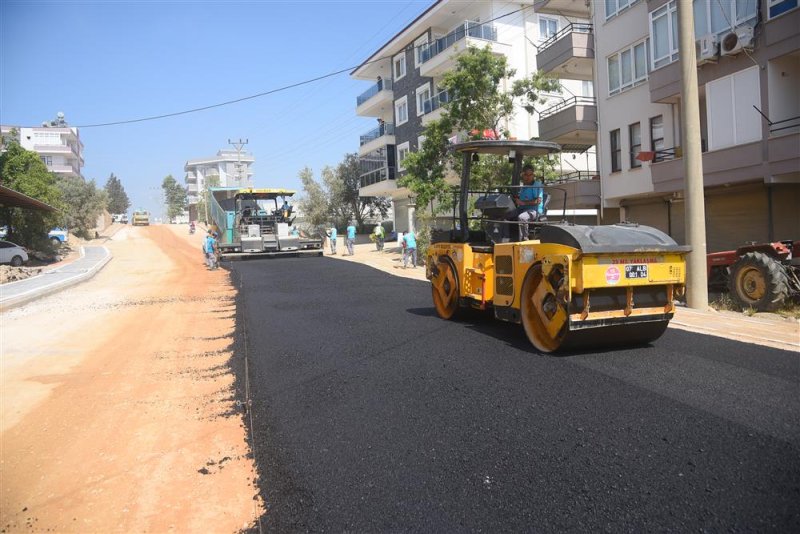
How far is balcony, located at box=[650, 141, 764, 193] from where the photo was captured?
1321 centimetres

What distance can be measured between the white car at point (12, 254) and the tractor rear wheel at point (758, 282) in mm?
26468

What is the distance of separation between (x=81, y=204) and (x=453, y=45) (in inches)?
1301

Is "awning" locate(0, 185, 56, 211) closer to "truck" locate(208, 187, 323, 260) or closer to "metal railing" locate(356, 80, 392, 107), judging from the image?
"truck" locate(208, 187, 323, 260)

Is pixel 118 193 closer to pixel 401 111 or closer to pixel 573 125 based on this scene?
pixel 401 111

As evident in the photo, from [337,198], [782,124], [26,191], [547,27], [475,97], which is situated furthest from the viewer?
[337,198]

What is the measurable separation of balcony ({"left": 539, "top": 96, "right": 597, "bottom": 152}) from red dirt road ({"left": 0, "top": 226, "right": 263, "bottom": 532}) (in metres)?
13.8

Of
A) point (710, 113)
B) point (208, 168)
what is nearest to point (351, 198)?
point (710, 113)

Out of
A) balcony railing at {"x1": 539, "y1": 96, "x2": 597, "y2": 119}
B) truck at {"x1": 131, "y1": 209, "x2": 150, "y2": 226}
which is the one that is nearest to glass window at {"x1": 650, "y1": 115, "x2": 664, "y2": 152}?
balcony railing at {"x1": 539, "y1": 96, "x2": 597, "y2": 119}

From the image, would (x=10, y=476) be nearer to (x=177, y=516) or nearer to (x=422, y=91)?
(x=177, y=516)

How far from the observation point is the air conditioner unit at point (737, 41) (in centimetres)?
1322

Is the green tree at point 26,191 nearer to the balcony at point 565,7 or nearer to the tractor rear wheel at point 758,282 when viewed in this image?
the balcony at point 565,7

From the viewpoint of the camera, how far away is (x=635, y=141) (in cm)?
1870

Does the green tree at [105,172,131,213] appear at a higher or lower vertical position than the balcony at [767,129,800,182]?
higher

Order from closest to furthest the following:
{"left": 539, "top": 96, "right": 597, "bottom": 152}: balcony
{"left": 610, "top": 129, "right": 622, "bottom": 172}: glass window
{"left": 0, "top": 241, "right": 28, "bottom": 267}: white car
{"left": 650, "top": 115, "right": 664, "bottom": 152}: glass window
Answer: {"left": 650, "top": 115, "right": 664, "bottom": 152}: glass window < {"left": 610, "top": 129, "right": 622, "bottom": 172}: glass window < {"left": 539, "top": 96, "right": 597, "bottom": 152}: balcony < {"left": 0, "top": 241, "right": 28, "bottom": 267}: white car
